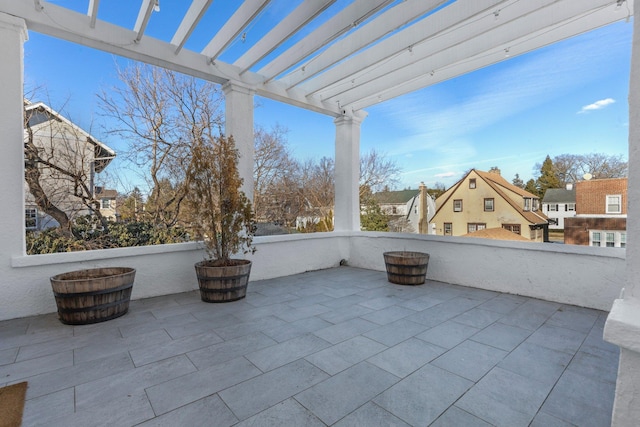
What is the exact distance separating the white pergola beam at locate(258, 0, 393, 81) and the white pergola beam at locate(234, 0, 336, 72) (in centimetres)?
40

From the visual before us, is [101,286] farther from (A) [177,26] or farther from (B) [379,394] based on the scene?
(A) [177,26]

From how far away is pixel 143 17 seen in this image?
3.29 meters

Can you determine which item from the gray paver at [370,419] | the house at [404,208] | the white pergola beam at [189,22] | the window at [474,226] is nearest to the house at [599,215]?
the window at [474,226]

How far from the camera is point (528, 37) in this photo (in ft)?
12.1

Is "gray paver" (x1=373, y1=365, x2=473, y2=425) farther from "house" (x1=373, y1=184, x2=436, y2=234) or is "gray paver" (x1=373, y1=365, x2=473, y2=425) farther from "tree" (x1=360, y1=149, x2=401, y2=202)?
"tree" (x1=360, y1=149, x2=401, y2=202)

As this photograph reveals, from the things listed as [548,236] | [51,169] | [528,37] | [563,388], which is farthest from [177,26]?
[548,236]

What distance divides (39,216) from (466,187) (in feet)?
21.3

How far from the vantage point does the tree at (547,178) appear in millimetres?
3916

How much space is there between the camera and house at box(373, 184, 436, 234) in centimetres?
556

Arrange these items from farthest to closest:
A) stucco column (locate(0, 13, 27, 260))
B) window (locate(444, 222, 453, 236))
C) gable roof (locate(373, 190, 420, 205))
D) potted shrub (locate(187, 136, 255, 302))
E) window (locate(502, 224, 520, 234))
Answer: gable roof (locate(373, 190, 420, 205))
window (locate(444, 222, 453, 236))
window (locate(502, 224, 520, 234))
potted shrub (locate(187, 136, 255, 302))
stucco column (locate(0, 13, 27, 260))

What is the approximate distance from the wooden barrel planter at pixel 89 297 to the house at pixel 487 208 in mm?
4489

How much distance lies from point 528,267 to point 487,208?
100 centimetres

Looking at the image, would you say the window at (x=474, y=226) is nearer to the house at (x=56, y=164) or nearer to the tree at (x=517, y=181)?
the tree at (x=517, y=181)

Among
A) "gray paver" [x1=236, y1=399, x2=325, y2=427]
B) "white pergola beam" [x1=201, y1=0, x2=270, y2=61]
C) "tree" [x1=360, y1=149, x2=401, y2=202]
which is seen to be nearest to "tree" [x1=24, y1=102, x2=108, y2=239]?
"white pergola beam" [x1=201, y1=0, x2=270, y2=61]
